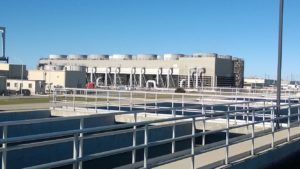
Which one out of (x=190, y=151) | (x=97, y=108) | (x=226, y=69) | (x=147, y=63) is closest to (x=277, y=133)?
(x=190, y=151)

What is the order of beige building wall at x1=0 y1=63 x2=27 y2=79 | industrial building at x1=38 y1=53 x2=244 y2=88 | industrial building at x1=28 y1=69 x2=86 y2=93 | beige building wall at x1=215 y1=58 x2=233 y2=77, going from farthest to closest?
beige building wall at x1=215 y1=58 x2=233 y2=77, industrial building at x1=38 y1=53 x2=244 y2=88, beige building wall at x1=0 y1=63 x2=27 y2=79, industrial building at x1=28 y1=69 x2=86 y2=93

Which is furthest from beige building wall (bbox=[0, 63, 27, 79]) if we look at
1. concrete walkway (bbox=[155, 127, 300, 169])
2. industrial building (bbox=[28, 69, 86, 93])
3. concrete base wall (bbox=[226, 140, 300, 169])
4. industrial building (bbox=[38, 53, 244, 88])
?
concrete walkway (bbox=[155, 127, 300, 169])

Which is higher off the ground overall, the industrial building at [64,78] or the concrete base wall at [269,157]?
the industrial building at [64,78]

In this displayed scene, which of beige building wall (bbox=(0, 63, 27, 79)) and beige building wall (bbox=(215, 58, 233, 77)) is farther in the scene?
beige building wall (bbox=(215, 58, 233, 77))

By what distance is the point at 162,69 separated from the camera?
419ft

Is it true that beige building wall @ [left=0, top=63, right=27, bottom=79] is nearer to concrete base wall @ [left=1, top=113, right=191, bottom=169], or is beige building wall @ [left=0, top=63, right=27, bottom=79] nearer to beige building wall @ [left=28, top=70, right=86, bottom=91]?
beige building wall @ [left=28, top=70, right=86, bottom=91]

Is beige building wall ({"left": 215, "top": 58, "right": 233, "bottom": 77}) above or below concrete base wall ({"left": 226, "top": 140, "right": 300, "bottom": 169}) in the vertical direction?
above

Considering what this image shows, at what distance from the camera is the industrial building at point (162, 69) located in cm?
11419

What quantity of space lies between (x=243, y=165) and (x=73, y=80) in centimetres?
8223

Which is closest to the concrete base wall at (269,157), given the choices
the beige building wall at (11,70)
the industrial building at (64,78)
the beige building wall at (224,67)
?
the industrial building at (64,78)

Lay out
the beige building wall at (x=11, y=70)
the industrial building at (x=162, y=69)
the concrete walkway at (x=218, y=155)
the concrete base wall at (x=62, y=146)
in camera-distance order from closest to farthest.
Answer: the concrete walkway at (x=218, y=155) < the concrete base wall at (x=62, y=146) < the beige building wall at (x=11, y=70) < the industrial building at (x=162, y=69)

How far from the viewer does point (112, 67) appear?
138m

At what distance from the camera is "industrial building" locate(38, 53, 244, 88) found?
114188 mm

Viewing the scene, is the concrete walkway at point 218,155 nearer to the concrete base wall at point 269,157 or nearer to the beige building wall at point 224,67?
the concrete base wall at point 269,157
